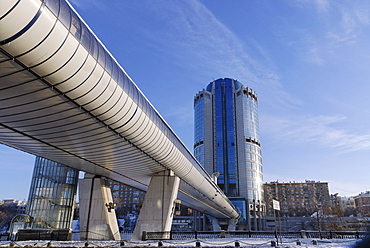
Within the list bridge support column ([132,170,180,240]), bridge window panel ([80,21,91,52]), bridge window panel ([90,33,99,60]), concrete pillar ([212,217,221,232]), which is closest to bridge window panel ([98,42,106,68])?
bridge window panel ([90,33,99,60])

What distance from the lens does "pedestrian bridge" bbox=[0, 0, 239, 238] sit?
9.43 metres

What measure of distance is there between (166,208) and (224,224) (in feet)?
244

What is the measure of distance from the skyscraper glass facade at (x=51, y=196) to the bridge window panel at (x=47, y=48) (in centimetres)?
3464

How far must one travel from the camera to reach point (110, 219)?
2838 centimetres

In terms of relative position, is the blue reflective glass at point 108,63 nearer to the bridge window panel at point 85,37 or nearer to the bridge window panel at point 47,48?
the bridge window panel at point 85,37

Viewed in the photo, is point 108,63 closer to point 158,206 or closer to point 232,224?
point 158,206

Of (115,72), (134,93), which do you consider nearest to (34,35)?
(115,72)

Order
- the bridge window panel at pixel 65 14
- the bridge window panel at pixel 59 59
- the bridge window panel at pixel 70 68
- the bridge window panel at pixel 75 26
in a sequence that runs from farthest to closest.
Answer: the bridge window panel at pixel 70 68
the bridge window panel at pixel 75 26
the bridge window panel at pixel 59 59
the bridge window panel at pixel 65 14

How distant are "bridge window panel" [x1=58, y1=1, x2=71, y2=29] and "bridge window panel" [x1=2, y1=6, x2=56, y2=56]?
1.44ft

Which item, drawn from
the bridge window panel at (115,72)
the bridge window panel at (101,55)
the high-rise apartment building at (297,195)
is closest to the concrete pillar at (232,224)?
the high-rise apartment building at (297,195)

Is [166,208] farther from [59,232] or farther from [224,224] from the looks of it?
[224,224]

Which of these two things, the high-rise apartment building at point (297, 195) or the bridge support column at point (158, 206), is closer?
the bridge support column at point (158, 206)

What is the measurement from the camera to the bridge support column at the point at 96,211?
2741 centimetres

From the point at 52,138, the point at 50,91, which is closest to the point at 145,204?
the point at 52,138
